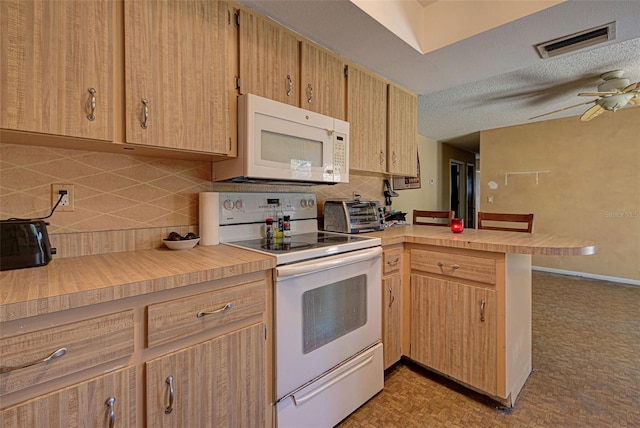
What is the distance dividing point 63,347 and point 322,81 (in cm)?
179

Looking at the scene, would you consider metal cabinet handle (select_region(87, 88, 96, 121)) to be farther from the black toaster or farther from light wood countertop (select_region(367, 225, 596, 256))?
light wood countertop (select_region(367, 225, 596, 256))

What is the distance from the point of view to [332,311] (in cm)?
153

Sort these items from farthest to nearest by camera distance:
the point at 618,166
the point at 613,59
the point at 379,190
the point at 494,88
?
the point at 618,166, the point at 494,88, the point at 379,190, the point at 613,59

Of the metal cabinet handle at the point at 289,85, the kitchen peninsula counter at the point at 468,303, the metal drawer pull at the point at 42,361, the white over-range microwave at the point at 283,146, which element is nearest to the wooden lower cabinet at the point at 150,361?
the metal drawer pull at the point at 42,361

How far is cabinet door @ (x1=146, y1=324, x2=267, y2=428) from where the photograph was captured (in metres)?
1.00

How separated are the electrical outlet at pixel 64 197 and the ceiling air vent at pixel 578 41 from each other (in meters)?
2.72

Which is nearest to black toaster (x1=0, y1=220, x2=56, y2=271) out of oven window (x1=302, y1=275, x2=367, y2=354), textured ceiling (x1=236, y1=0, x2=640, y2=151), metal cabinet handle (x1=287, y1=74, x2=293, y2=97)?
oven window (x1=302, y1=275, x2=367, y2=354)

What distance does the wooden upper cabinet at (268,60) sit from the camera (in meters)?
1.55

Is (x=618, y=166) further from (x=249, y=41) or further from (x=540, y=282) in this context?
(x=249, y=41)

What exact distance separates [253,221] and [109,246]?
0.72m

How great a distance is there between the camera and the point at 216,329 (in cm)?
113

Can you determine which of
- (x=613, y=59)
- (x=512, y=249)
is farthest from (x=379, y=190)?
(x=613, y=59)

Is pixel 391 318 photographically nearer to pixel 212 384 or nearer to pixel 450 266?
pixel 450 266

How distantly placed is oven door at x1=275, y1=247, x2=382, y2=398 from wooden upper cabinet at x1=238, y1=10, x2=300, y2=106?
97 cm
